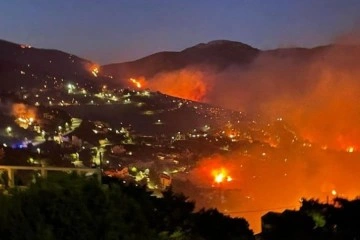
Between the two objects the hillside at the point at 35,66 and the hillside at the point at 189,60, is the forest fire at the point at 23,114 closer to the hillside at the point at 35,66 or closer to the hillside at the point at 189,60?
the hillside at the point at 35,66

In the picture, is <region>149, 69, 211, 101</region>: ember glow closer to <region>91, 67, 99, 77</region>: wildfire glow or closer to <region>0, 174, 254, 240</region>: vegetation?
<region>91, 67, 99, 77</region>: wildfire glow

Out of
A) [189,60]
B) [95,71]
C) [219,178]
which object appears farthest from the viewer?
[189,60]

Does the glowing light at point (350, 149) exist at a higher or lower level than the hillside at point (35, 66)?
lower

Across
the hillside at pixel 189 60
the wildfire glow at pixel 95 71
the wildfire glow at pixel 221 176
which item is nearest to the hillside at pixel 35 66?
the wildfire glow at pixel 95 71

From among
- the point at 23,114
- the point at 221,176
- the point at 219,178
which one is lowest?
the point at 219,178

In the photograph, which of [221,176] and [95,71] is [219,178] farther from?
[95,71]

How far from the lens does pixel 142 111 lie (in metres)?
74.8

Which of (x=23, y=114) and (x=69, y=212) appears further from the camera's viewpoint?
(x=23, y=114)

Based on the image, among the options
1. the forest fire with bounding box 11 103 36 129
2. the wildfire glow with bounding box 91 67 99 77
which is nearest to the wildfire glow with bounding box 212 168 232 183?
the forest fire with bounding box 11 103 36 129

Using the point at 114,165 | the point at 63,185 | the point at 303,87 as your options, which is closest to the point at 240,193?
the point at 114,165

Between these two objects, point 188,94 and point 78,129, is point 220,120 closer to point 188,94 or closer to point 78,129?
point 78,129

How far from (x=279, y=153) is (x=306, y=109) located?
26.5m

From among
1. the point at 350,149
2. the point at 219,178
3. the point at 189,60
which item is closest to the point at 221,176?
the point at 219,178

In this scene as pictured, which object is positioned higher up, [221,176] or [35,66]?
[35,66]
